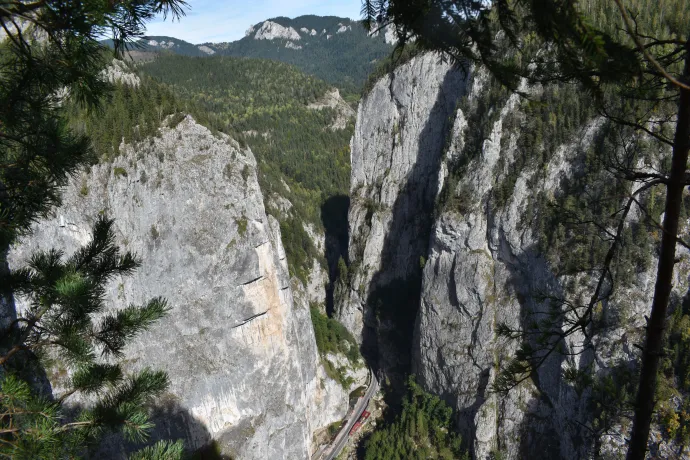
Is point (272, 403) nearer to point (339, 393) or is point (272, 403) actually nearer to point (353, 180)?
point (339, 393)

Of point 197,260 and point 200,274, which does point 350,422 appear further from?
point 197,260

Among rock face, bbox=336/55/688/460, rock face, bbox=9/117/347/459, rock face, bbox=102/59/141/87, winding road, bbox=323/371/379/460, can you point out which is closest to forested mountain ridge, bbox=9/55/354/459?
rock face, bbox=9/117/347/459

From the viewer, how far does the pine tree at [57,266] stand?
12.9ft

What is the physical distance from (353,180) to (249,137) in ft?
126

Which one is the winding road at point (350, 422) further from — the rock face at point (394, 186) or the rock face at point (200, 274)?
the rock face at point (200, 274)

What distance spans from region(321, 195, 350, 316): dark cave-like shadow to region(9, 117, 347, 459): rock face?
77.4 ft

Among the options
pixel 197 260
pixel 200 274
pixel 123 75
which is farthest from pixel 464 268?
pixel 123 75

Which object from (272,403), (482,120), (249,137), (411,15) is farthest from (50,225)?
(249,137)

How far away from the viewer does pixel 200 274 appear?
989 inches

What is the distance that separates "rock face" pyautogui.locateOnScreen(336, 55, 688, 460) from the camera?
25906 millimetres

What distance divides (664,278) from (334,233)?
5516 centimetres

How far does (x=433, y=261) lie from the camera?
118 ft

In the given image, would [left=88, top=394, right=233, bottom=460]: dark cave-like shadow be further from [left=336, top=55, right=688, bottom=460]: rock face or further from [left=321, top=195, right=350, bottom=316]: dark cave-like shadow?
[left=321, top=195, right=350, bottom=316]: dark cave-like shadow

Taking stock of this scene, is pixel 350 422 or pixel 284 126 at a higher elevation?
pixel 284 126
